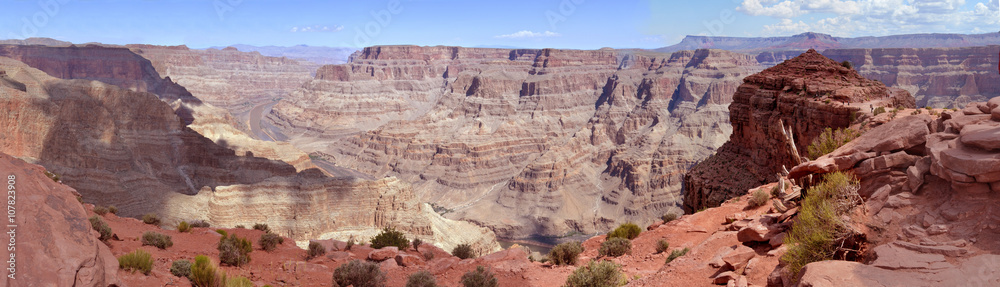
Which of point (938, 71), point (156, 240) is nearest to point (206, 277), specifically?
point (156, 240)

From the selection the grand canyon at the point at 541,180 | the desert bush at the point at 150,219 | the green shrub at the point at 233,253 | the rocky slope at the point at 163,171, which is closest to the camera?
the grand canyon at the point at 541,180

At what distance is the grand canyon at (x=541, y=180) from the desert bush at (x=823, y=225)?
41 millimetres

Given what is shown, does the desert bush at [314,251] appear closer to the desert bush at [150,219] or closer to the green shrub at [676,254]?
the desert bush at [150,219]

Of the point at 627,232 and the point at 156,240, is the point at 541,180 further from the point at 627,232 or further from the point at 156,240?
the point at 156,240

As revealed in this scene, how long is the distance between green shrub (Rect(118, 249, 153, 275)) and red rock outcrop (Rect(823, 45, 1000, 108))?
405 feet

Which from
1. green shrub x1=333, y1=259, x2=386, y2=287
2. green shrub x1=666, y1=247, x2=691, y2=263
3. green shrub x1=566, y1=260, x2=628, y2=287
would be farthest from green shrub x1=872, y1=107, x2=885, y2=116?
green shrub x1=333, y1=259, x2=386, y2=287

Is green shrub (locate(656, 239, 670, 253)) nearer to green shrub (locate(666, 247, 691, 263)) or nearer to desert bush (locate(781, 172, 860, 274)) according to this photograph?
green shrub (locate(666, 247, 691, 263))

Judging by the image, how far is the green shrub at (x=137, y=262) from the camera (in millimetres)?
10203

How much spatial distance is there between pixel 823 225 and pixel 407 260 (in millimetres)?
10635

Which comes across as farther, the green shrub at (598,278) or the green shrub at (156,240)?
the green shrub at (156,240)

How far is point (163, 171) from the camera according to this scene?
51094 mm

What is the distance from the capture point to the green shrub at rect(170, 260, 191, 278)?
11106 mm

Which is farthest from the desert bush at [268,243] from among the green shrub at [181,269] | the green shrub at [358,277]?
the green shrub at [358,277]

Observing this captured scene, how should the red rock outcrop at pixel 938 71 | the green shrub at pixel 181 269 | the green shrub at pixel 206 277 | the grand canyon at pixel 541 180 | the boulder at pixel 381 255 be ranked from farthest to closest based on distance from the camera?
the red rock outcrop at pixel 938 71 → the boulder at pixel 381 255 → the green shrub at pixel 181 269 → the green shrub at pixel 206 277 → the grand canyon at pixel 541 180
